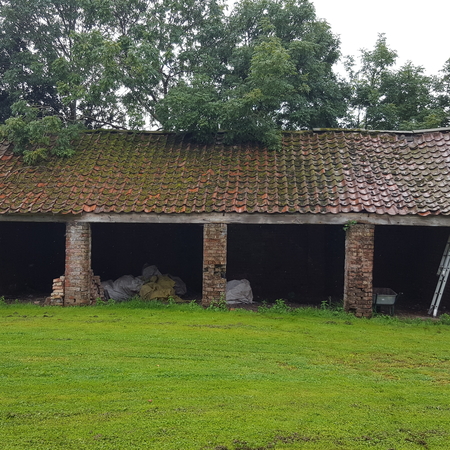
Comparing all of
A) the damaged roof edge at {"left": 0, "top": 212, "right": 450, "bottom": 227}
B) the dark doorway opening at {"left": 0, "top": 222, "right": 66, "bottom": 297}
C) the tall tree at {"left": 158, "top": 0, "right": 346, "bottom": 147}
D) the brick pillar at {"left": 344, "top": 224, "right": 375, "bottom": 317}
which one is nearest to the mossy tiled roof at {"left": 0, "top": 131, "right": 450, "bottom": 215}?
the damaged roof edge at {"left": 0, "top": 212, "right": 450, "bottom": 227}

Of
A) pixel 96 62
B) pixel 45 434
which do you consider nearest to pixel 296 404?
pixel 45 434

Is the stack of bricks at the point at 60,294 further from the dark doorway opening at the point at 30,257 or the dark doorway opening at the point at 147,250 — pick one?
the dark doorway opening at the point at 147,250

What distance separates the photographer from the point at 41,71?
17297 mm

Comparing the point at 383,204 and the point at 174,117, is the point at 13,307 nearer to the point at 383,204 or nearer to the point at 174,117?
the point at 174,117

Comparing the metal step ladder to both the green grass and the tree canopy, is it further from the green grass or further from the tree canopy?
the tree canopy

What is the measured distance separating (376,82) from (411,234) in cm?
716

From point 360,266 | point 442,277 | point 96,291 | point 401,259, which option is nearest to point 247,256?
point 360,266

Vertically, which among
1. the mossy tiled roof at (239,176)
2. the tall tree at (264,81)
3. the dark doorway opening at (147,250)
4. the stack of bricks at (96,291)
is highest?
the tall tree at (264,81)

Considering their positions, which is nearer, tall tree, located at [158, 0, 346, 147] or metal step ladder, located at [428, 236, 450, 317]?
metal step ladder, located at [428, 236, 450, 317]

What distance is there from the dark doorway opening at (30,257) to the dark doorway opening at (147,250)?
3.98 ft

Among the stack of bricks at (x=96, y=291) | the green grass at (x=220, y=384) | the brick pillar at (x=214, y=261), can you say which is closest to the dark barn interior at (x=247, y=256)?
the brick pillar at (x=214, y=261)

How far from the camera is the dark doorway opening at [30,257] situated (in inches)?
518

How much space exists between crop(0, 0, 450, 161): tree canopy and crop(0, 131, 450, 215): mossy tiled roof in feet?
2.45

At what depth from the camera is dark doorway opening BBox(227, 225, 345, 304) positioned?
13.8 m
